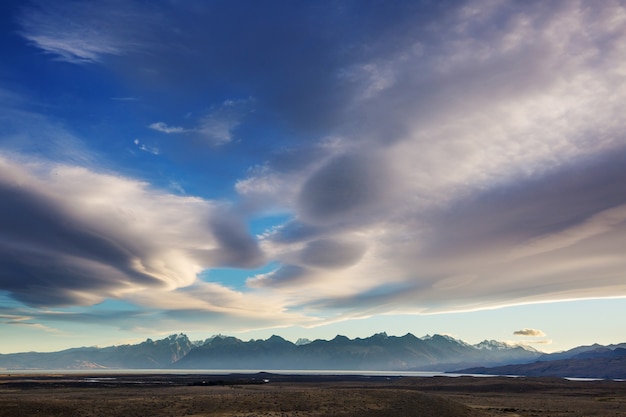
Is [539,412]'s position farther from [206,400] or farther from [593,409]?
[206,400]

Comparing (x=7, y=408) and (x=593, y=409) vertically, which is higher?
(x=7, y=408)

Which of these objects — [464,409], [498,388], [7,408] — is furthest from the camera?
[498,388]

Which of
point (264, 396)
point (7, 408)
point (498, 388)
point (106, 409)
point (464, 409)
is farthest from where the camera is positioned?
point (498, 388)

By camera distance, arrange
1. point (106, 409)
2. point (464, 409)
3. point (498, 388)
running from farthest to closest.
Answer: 1. point (498, 388)
2. point (464, 409)
3. point (106, 409)

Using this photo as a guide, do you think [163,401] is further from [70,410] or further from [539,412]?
[539,412]

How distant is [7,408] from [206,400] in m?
28.0

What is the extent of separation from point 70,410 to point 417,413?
5111cm

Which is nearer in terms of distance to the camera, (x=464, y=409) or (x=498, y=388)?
(x=464, y=409)

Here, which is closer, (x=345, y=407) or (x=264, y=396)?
(x=345, y=407)

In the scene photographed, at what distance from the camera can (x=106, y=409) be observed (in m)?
64.2

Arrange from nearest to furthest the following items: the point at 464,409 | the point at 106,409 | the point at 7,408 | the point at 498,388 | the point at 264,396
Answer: the point at 7,408 → the point at 106,409 → the point at 464,409 → the point at 264,396 → the point at 498,388

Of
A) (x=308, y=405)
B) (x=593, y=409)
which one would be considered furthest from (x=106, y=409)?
(x=593, y=409)

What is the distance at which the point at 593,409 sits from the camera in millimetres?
79438

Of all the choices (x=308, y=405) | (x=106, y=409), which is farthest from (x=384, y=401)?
(x=106, y=409)
